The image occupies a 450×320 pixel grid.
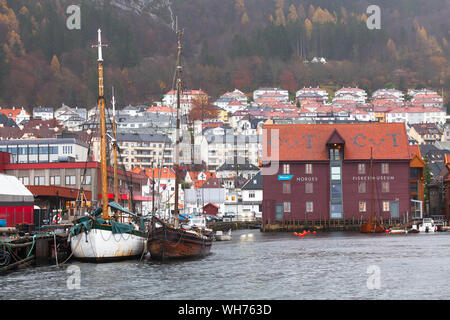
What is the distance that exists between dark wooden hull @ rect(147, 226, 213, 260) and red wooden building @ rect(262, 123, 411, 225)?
44.4 metres

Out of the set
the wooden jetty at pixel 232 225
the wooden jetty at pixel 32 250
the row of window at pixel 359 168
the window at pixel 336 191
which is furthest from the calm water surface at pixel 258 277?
the wooden jetty at pixel 232 225

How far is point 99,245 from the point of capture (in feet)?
169

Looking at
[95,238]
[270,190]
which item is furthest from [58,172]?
[95,238]

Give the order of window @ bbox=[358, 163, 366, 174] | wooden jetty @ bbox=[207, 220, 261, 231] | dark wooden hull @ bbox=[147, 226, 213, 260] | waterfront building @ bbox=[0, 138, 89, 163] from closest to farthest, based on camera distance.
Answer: dark wooden hull @ bbox=[147, 226, 213, 260], window @ bbox=[358, 163, 366, 174], waterfront building @ bbox=[0, 138, 89, 163], wooden jetty @ bbox=[207, 220, 261, 231]

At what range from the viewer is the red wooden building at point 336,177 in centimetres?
9888

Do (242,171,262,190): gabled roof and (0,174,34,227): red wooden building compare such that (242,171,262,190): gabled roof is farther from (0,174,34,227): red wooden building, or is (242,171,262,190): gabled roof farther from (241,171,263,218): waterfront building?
(0,174,34,227): red wooden building

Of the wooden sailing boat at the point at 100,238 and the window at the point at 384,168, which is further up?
the window at the point at 384,168

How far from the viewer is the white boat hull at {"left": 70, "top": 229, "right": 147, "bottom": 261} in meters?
51.5

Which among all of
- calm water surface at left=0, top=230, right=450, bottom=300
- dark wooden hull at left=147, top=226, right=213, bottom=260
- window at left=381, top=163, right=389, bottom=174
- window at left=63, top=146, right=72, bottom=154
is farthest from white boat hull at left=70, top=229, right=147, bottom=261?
window at left=63, top=146, right=72, bottom=154

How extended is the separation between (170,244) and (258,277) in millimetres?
9910

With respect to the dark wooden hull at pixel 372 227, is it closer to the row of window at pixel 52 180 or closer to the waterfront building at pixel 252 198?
the row of window at pixel 52 180

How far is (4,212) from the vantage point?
57.9m
